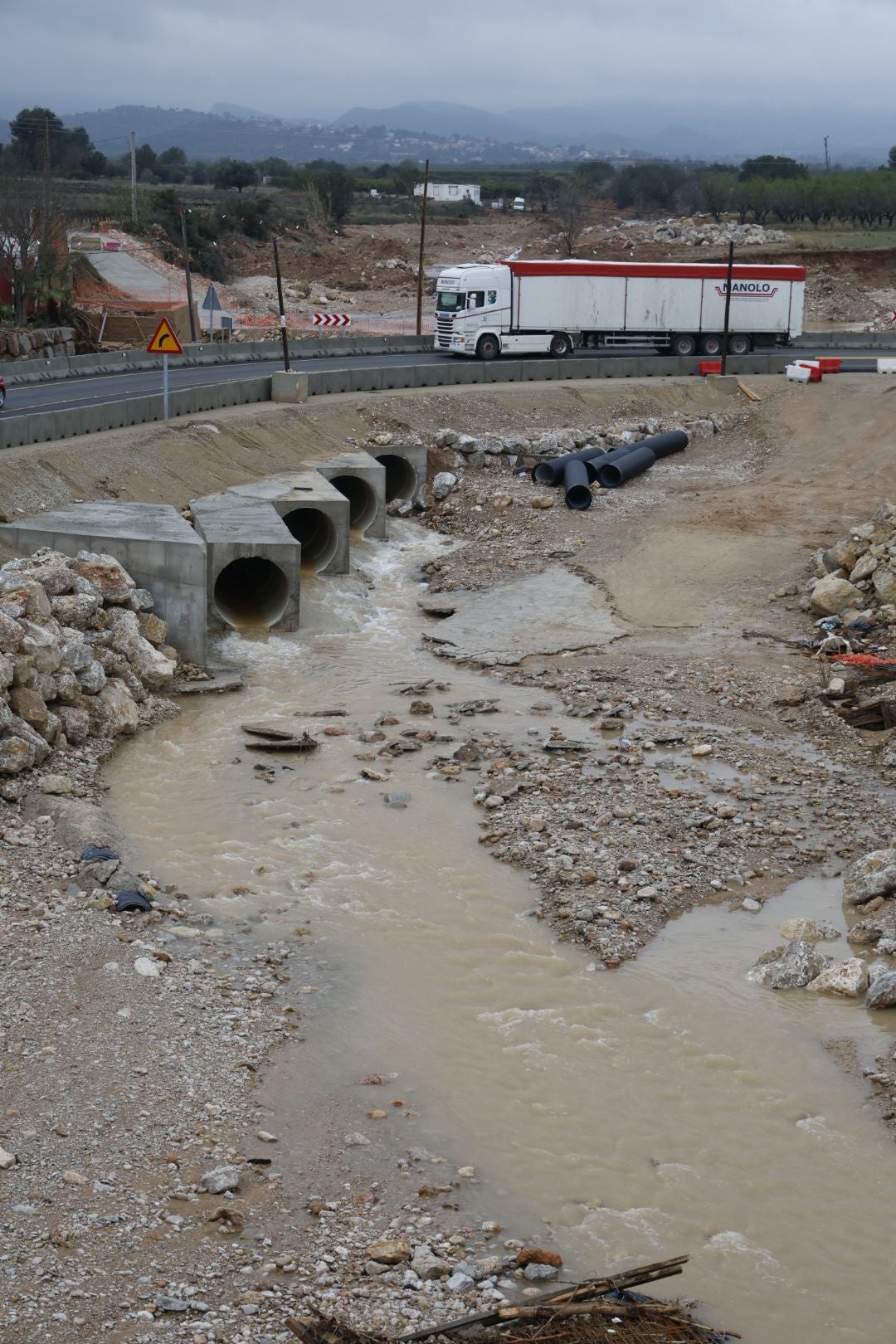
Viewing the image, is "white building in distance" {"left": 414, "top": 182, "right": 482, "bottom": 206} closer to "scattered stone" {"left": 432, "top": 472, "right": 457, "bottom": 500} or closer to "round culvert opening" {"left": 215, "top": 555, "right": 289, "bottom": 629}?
"scattered stone" {"left": 432, "top": 472, "right": 457, "bottom": 500}

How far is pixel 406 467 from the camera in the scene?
36375 mm

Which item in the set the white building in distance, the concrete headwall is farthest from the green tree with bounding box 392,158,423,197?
the concrete headwall

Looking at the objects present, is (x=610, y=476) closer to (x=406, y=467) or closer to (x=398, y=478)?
(x=406, y=467)

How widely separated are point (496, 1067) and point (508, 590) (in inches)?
641

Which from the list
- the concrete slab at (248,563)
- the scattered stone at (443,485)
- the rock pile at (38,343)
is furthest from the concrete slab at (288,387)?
the concrete slab at (248,563)

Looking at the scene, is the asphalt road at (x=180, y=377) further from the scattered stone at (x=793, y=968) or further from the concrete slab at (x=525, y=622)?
the scattered stone at (x=793, y=968)

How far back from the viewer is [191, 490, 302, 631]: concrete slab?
24.4m

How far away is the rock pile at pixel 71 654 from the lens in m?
17.8

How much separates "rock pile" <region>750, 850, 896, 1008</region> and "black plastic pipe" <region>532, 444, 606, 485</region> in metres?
21.1

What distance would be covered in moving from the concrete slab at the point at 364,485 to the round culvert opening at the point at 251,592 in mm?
4035

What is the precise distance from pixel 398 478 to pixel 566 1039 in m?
25.4

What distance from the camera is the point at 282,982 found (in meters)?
13.6

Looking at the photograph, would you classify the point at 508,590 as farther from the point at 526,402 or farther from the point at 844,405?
the point at 844,405

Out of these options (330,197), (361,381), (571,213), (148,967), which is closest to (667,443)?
(361,381)
